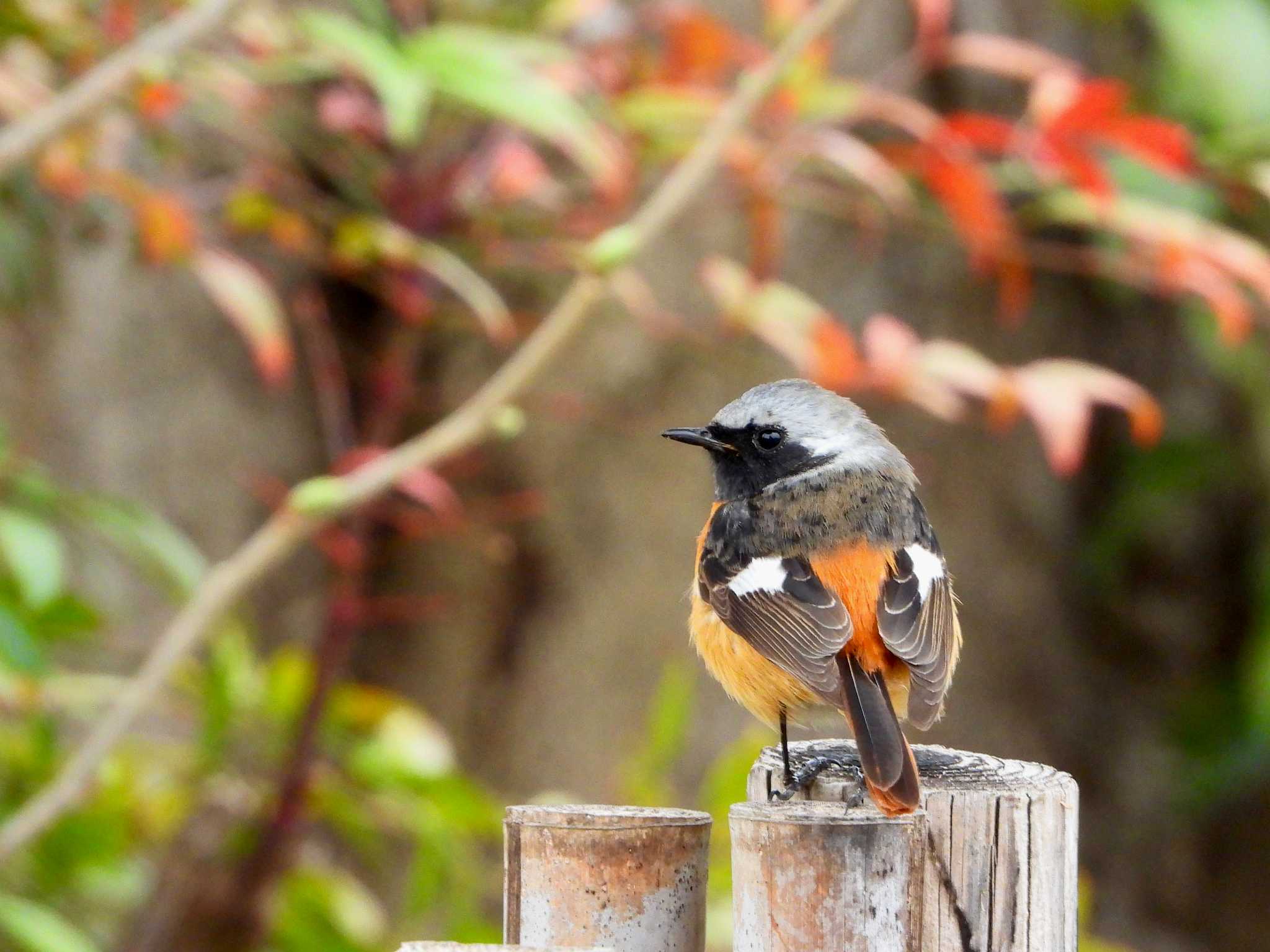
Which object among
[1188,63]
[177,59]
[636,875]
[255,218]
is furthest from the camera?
[1188,63]

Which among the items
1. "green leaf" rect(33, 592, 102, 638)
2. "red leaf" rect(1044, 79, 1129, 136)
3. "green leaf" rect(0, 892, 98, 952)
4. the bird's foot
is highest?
"red leaf" rect(1044, 79, 1129, 136)

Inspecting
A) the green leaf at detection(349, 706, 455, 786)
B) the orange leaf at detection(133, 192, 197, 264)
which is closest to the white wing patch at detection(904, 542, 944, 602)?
the green leaf at detection(349, 706, 455, 786)

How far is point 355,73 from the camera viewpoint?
388 cm

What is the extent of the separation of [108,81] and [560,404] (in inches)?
61.4

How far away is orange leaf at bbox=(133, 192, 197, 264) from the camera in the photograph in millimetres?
3488

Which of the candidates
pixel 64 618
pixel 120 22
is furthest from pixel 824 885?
pixel 120 22

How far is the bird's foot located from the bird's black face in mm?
821

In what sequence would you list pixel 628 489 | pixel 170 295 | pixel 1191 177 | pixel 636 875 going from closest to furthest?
pixel 636 875, pixel 1191 177, pixel 170 295, pixel 628 489

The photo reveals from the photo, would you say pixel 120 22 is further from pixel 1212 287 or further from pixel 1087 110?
pixel 1212 287

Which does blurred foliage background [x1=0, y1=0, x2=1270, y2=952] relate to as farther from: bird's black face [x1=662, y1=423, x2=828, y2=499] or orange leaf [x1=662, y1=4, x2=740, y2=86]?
bird's black face [x1=662, y1=423, x2=828, y2=499]

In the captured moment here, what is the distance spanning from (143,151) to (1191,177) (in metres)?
3.49

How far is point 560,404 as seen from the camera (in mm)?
4176

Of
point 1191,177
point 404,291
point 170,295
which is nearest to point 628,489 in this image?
point 170,295

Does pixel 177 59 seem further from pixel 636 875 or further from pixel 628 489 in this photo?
pixel 628 489
